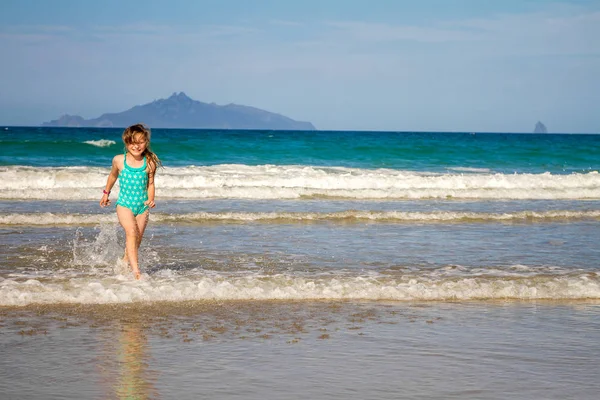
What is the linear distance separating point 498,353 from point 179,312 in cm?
268

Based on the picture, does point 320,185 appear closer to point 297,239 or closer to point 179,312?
point 297,239

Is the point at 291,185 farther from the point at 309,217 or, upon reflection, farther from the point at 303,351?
the point at 303,351

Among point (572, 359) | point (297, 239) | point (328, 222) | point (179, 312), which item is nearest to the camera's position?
point (572, 359)

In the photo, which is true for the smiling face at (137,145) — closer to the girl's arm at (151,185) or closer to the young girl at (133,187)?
the young girl at (133,187)

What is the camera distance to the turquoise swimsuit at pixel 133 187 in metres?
7.56

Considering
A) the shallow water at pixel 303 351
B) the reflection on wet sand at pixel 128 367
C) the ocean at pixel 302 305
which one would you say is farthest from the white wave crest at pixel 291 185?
the reflection on wet sand at pixel 128 367

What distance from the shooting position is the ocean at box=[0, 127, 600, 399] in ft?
15.8

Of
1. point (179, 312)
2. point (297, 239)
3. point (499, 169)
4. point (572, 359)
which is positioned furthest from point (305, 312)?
point (499, 169)

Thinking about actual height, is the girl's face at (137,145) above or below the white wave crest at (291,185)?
above

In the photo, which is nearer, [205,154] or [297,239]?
[297,239]

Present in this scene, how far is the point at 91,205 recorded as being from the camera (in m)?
15.8

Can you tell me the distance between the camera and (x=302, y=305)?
7012 millimetres

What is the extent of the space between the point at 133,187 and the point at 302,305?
204cm

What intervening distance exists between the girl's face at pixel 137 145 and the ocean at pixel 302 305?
1227 millimetres
